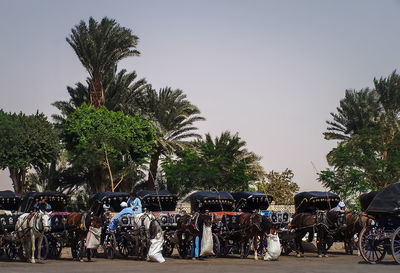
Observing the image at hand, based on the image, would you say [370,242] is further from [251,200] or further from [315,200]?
[251,200]

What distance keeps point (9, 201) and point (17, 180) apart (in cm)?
3211

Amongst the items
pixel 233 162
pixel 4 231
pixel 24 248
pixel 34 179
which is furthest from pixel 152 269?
pixel 34 179

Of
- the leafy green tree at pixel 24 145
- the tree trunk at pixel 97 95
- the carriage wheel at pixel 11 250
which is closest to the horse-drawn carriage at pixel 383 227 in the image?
the carriage wheel at pixel 11 250

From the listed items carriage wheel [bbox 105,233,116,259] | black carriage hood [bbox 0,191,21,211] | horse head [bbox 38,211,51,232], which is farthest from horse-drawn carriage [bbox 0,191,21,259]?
black carriage hood [bbox 0,191,21,211]

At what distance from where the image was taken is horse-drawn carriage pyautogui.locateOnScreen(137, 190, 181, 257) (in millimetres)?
23219

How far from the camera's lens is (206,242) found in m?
21.4

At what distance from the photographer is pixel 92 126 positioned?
5462cm

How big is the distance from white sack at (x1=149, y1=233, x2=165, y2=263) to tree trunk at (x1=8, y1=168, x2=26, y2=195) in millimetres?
39139

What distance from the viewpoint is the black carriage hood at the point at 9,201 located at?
89.7ft

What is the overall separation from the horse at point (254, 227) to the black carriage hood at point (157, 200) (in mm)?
5074

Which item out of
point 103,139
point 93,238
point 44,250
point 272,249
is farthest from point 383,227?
point 103,139

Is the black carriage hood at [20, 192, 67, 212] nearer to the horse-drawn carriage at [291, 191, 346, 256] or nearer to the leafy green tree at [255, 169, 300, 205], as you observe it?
the horse-drawn carriage at [291, 191, 346, 256]

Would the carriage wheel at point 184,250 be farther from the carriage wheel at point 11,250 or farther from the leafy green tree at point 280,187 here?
the leafy green tree at point 280,187

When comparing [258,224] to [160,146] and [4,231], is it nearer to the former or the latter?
[4,231]
